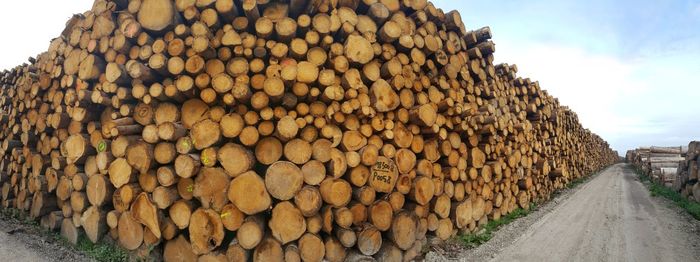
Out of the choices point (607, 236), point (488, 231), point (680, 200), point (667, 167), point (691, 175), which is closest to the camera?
point (607, 236)

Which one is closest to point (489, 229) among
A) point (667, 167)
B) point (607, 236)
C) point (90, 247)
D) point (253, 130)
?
point (607, 236)

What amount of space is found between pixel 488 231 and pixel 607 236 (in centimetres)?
151

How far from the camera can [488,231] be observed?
15.9 feet

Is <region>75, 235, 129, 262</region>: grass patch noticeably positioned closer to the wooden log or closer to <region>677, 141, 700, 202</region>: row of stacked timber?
the wooden log

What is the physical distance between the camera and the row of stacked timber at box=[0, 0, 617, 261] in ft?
10.3

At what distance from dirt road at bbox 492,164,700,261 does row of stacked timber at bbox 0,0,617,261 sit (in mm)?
1021

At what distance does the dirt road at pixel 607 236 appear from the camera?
13.0 feet

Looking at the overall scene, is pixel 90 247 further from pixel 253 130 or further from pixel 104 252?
pixel 253 130

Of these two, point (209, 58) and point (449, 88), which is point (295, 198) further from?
point (449, 88)

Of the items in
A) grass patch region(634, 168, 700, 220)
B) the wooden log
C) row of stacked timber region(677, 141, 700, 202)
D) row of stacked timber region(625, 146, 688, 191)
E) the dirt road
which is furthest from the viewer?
row of stacked timber region(625, 146, 688, 191)

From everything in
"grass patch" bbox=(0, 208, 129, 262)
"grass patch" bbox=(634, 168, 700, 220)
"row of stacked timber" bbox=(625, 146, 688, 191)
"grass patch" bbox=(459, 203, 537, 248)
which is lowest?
"grass patch" bbox=(0, 208, 129, 262)

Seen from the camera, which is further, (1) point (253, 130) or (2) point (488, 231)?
(2) point (488, 231)

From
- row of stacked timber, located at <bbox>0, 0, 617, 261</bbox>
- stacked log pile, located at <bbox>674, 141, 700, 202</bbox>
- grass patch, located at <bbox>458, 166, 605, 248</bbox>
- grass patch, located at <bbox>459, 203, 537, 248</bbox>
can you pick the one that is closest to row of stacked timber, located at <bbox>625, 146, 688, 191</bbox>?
stacked log pile, located at <bbox>674, 141, 700, 202</bbox>

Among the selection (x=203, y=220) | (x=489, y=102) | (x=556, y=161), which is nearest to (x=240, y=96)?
(x=203, y=220)
